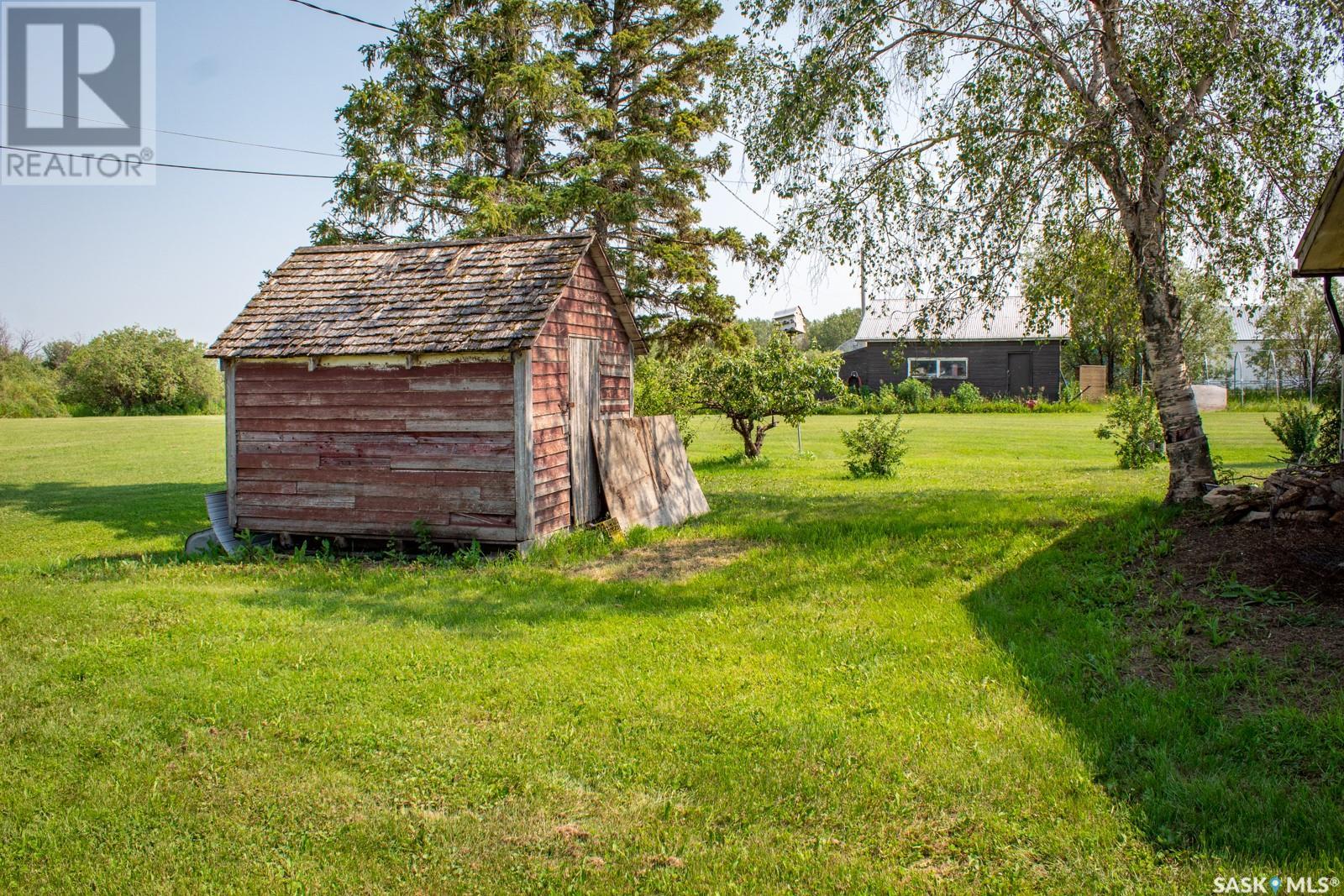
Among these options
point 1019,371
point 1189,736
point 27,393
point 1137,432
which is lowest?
point 1189,736

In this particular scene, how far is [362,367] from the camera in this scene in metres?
11.6

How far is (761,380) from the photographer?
770 inches

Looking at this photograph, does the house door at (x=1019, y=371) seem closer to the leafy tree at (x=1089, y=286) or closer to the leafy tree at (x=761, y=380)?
the leafy tree at (x=761, y=380)

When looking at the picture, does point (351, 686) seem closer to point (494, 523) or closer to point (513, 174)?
point (494, 523)

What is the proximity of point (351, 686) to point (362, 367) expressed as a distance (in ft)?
21.7

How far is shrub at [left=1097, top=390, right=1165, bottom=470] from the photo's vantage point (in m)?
17.4

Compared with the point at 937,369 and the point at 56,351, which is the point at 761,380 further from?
the point at 56,351

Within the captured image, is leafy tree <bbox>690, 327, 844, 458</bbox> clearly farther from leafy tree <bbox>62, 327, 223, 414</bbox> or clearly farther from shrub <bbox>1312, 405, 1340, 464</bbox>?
leafy tree <bbox>62, 327, 223, 414</bbox>

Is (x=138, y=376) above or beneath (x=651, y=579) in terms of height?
above

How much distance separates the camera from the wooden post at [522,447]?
424 inches

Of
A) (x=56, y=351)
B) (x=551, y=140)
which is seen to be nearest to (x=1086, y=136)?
(x=551, y=140)

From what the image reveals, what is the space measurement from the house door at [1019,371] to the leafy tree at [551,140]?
24.1 metres

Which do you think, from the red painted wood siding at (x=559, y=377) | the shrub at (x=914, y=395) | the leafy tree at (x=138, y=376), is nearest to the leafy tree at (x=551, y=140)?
the red painted wood siding at (x=559, y=377)

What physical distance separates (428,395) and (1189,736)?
30.6 feet
